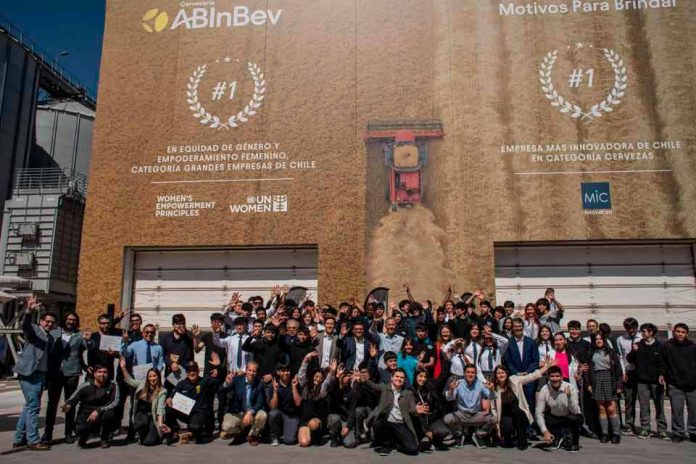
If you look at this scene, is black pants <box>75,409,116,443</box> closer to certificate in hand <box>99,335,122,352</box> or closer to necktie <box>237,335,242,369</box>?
certificate in hand <box>99,335,122,352</box>

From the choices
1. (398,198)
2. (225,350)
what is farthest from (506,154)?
(225,350)

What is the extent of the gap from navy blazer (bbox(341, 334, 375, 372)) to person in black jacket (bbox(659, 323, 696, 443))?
458 cm

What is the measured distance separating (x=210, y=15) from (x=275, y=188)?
5627mm

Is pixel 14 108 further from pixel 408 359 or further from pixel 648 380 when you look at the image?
pixel 648 380

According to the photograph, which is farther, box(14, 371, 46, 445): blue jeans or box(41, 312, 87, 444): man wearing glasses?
box(41, 312, 87, 444): man wearing glasses

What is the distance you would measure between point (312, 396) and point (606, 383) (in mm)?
4511

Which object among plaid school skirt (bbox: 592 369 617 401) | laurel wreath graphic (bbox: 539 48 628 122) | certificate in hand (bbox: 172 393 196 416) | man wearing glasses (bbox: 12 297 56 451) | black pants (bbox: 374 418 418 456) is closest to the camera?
black pants (bbox: 374 418 418 456)

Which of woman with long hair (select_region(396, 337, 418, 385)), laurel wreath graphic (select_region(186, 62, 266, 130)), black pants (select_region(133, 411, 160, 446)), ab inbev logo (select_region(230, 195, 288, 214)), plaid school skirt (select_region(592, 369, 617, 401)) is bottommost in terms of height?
black pants (select_region(133, 411, 160, 446))

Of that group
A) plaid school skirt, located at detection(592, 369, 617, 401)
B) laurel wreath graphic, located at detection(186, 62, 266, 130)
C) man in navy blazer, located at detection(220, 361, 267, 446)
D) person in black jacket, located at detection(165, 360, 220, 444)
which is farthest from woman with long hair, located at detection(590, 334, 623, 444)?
laurel wreath graphic, located at detection(186, 62, 266, 130)

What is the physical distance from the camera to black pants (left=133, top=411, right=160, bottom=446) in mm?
8219

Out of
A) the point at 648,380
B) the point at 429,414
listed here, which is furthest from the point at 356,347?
the point at 648,380

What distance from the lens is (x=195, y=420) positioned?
845 cm

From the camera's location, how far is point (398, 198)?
587 inches

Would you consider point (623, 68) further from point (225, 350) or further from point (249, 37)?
point (225, 350)
